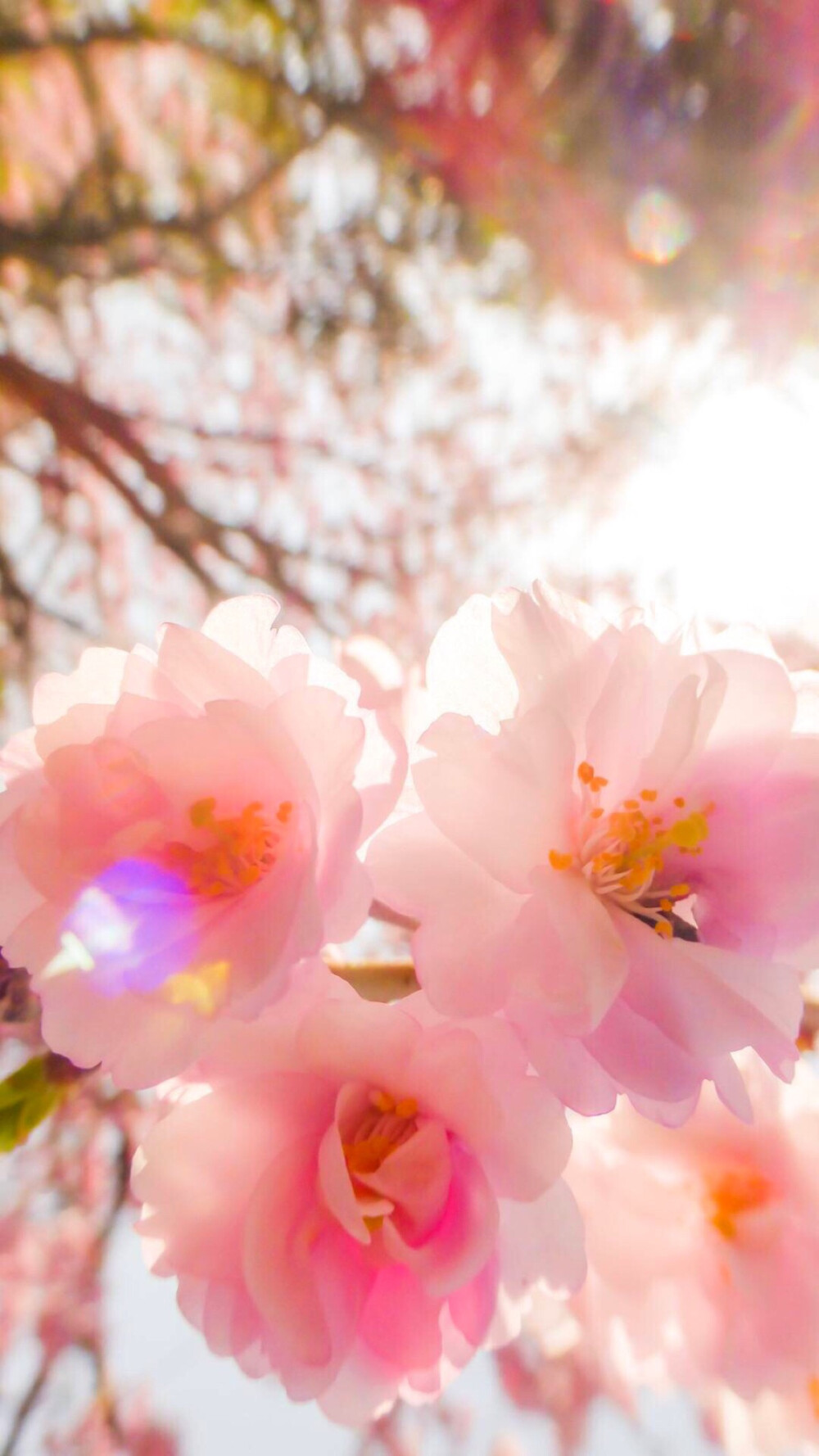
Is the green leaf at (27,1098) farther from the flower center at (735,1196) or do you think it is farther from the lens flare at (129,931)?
the flower center at (735,1196)

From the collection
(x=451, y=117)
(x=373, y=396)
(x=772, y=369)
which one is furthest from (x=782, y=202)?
(x=373, y=396)

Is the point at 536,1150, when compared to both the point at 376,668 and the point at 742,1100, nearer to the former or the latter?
the point at 742,1100

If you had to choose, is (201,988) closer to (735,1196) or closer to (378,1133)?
(378,1133)

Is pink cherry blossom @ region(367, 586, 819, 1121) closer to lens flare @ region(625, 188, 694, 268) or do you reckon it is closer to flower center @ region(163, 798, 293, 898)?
flower center @ region(163, 798, 293, 898)

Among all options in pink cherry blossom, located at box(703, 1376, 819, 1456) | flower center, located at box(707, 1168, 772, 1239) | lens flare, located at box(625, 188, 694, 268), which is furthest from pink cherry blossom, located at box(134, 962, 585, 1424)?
lens flare, located at box(625, 188, 694, 268)

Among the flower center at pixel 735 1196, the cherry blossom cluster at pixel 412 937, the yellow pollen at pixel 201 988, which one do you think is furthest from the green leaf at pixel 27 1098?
the flower center at pixel 735 1196

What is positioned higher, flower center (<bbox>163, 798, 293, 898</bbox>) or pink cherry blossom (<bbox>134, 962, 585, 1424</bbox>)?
flower center (<bbox>163, 798, 293, 898</bbox>)

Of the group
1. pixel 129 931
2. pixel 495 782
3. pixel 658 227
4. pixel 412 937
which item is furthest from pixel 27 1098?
pixel 658 227
